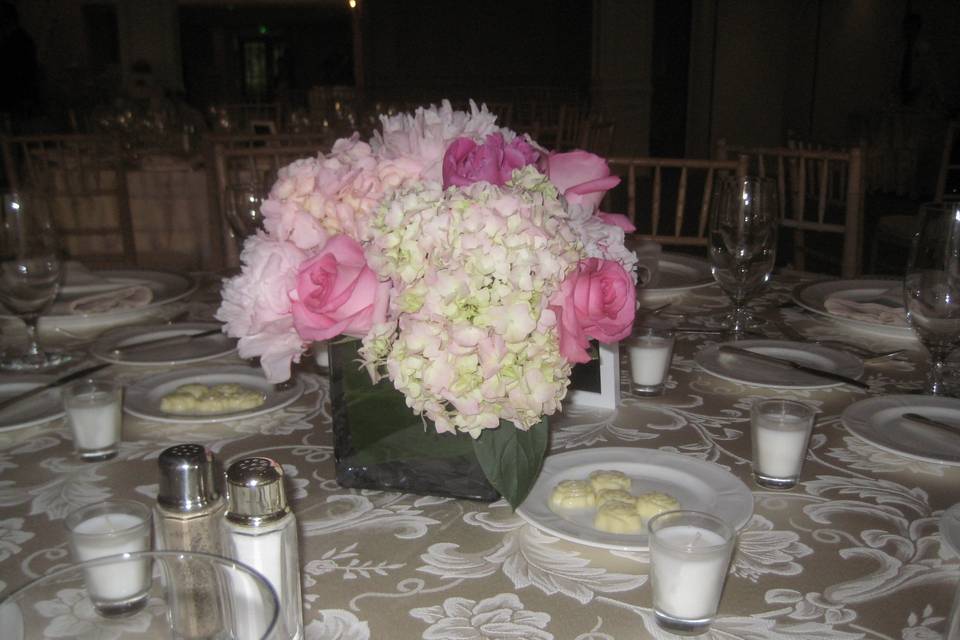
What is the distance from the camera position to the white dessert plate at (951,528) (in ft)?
2.49

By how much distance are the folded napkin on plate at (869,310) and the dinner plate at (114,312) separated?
3.90 feet

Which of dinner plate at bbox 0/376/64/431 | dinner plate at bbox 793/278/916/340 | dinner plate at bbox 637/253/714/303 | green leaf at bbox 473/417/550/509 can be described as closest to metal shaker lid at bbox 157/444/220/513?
green leaf at bbox 473/417/550/509

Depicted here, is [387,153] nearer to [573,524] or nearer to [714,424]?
[573,524]

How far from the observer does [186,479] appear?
62cm

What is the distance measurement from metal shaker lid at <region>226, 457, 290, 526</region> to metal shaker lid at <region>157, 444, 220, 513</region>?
3cm

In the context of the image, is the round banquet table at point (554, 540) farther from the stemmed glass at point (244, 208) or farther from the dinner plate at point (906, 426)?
the stemmed glass at point (244, 208)

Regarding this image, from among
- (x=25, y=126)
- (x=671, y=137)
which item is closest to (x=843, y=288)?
(x=25, y=126)

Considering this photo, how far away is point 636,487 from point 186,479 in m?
0.46

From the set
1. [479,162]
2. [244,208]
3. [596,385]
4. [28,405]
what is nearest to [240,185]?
[244,208]

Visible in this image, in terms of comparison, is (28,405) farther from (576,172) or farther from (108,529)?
(576,172)

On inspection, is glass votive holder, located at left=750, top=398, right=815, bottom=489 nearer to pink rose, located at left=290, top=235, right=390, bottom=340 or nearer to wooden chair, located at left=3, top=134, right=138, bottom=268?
pink rose, located at left=290, top=235, right=390, bottom=340

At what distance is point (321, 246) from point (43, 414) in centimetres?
54

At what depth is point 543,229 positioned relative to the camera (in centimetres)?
69

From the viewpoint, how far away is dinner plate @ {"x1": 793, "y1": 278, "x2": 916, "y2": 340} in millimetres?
1427
